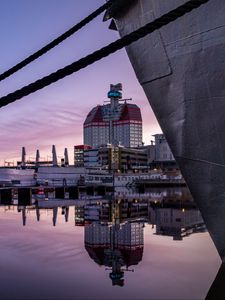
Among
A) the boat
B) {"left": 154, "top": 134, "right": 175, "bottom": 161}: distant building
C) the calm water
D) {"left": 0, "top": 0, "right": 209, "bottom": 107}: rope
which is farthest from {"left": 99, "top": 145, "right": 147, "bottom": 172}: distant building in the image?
{"left": 0, "top": 0, "right": 209, "bottom": 107}: rope

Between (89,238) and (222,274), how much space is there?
556cm

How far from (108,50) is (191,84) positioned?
2.24 metres

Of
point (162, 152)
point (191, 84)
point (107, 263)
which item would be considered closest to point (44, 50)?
point (191, 84)

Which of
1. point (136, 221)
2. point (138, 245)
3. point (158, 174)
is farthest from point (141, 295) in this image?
point (158, 174)

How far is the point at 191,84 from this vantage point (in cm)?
514

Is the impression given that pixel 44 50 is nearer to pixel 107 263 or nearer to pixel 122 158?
pixel 107 263

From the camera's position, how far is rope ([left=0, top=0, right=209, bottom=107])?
9.77 feet

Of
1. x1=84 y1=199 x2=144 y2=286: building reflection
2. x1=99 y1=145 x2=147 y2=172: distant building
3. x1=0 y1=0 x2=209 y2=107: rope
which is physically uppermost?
x1=99 y1=145 x2=147 y2=172: distant building

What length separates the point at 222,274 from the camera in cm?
688

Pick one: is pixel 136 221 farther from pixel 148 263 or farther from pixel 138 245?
pixel 148 263

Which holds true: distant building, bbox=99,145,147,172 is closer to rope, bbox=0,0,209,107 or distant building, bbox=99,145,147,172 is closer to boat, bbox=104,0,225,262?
boat, bbox=104,0,225,262

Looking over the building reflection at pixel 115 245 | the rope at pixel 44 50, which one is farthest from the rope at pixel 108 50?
the building reflection at pixel 115 245

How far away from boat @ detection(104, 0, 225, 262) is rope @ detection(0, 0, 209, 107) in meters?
1.97

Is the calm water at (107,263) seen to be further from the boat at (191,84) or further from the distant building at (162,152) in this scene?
the distant building at (162,152)
